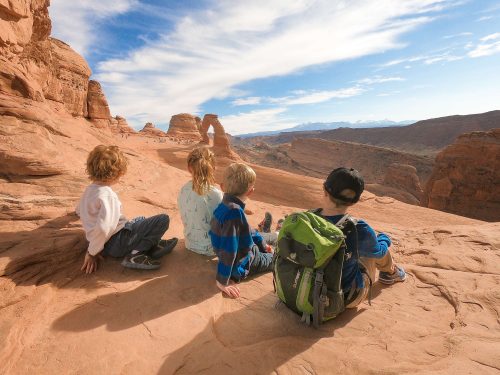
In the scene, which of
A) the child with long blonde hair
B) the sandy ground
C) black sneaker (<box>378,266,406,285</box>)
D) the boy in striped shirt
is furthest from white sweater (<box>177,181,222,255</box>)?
black sneaker (<box>378,266,406,285</box>)

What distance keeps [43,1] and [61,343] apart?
9087 millimetres

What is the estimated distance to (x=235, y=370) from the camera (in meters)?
Answer: 1.76

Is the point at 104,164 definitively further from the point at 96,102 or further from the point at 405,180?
the point at 405,180

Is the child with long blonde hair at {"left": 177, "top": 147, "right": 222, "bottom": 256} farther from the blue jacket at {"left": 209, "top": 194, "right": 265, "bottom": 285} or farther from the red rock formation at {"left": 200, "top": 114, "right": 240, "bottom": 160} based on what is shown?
the red rock formation at {"left": 200, "top": 114, "right": 240, "bottom": 160}

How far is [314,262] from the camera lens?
6.40ft

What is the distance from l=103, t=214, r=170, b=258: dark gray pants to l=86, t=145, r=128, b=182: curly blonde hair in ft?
1.93

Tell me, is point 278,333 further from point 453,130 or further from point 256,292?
point 453,130

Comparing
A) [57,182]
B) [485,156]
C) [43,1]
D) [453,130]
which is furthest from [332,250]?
[453,130]

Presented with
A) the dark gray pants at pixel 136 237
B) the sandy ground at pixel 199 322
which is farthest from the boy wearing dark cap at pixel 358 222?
the dark gray pants at pixel 136 237

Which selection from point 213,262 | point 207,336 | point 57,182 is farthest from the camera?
point 57,182

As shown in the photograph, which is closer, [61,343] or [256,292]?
[61,343]

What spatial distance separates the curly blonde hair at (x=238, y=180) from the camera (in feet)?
8.57

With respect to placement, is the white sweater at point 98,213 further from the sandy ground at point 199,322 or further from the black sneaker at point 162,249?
the black sneaker at point 162,249

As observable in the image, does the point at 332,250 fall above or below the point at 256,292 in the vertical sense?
above
